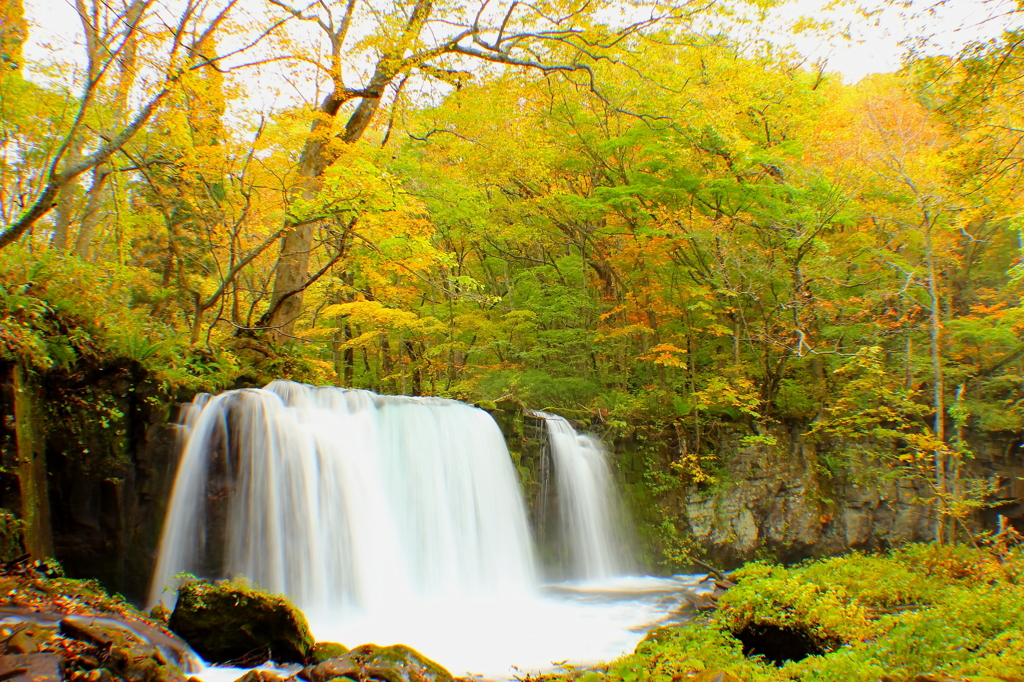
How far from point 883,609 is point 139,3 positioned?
33.9 feet

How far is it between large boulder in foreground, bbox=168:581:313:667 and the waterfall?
1.58m

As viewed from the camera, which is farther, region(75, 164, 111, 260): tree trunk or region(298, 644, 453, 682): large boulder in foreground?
region(75, 164, 111, 260): tree trunk

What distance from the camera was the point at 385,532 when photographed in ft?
26.3

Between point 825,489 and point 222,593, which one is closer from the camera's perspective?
point 222,593

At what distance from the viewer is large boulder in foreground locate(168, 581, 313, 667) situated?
4941 millimetres

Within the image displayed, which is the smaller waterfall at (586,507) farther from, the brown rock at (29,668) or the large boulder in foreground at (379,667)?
the brown rock at (29,668)

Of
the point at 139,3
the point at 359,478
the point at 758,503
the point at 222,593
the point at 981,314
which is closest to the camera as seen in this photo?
the point at 222,593

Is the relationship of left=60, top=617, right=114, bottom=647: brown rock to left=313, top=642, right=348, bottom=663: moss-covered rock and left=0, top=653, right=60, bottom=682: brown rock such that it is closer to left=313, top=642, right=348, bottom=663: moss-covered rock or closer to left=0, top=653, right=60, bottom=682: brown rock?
left=0, top=653, right=60, bottom=682: brown rock

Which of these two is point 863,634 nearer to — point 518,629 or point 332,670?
point 332,670

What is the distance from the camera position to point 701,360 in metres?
13.5

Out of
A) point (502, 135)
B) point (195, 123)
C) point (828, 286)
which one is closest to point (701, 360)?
point (828, 286)

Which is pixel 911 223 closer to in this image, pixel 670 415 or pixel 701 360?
pixel 701 360

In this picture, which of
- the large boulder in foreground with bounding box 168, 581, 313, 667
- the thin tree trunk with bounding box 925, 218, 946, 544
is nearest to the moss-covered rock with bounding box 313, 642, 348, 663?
the large boulder in foreground with bounding box 168, 581, 313, 667

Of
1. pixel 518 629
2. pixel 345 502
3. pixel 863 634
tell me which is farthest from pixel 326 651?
pixel 863 634
